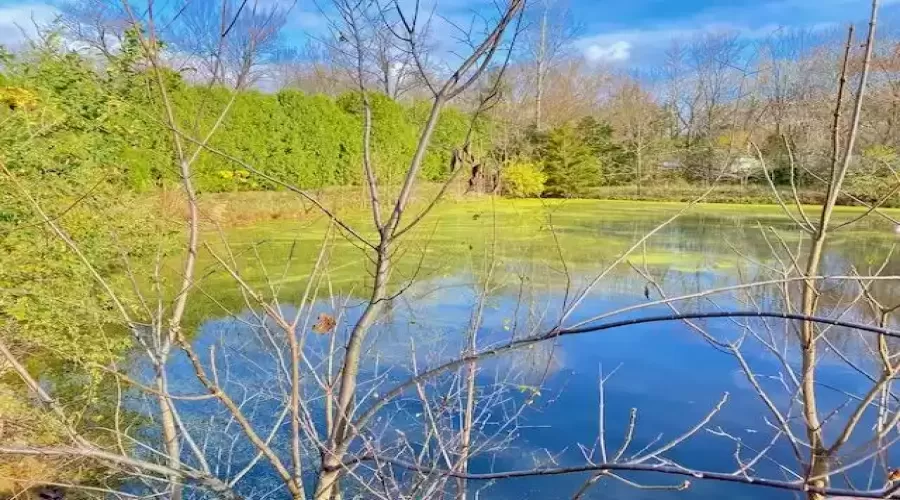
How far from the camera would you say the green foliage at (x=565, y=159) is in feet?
52.7

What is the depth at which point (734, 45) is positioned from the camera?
1774 millimetres

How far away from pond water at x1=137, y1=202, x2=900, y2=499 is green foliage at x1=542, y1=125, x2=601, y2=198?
8.30 m

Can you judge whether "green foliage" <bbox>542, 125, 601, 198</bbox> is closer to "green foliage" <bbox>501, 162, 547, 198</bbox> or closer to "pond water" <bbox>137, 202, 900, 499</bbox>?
"green foliage" <bbox>501, 162, 547, 198</bbox>

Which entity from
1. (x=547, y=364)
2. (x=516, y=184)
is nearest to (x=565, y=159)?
(x=516, y=184)

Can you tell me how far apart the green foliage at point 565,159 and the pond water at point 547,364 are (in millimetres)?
8300

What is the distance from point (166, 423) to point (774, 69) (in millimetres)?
1664

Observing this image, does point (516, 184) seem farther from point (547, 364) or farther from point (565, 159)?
point (565, 159)

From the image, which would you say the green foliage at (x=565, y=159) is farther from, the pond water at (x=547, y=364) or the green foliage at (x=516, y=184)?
the pond water at (x=547, y=364)

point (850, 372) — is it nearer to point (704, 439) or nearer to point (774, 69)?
point (704, 439)

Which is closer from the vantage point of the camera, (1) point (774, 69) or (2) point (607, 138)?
(1) point (774, 69)

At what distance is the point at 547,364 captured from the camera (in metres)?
1.38

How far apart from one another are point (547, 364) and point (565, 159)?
15.2 metres

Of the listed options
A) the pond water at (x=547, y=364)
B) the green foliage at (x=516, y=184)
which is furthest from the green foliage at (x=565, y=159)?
the pond water at (x=547, y=364)

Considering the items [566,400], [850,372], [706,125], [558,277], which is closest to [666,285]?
[558,277]
